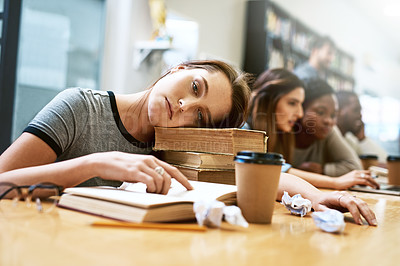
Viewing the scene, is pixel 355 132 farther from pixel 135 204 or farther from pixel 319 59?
pixel 135 204

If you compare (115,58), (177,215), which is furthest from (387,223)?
(115,58)

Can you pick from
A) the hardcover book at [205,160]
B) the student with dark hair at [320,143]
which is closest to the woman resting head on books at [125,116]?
the hardcover book at [205,160]

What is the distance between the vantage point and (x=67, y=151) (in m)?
1.06

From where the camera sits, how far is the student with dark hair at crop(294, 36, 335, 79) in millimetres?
3506

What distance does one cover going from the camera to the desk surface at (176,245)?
404 mm

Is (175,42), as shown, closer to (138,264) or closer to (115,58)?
(115,58)

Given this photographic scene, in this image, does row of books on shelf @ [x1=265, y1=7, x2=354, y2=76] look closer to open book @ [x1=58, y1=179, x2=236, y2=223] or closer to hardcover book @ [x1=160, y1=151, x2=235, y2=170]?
hardcover book @ [x1=160, y1=151, x2=235, y2=170]

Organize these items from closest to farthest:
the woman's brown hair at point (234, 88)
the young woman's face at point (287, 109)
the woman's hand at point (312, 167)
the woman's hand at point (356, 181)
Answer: the woman's brown hair at point (234, 88) < the woman's hand at point (356, 181) < the young woman's face at point (287, 109) < the woman's hand at point (312, 167)

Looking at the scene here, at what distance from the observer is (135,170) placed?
67 centimetres

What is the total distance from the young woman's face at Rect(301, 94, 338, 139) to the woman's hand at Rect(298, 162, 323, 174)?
0.30m

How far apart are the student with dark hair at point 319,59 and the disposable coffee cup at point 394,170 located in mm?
1621

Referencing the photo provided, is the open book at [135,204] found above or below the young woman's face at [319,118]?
below

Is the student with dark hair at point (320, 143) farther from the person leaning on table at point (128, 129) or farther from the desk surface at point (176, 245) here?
the desk surface at point (176, 245)

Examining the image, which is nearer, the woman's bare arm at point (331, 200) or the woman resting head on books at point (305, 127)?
the woman's bare arm at point (331, 200)
